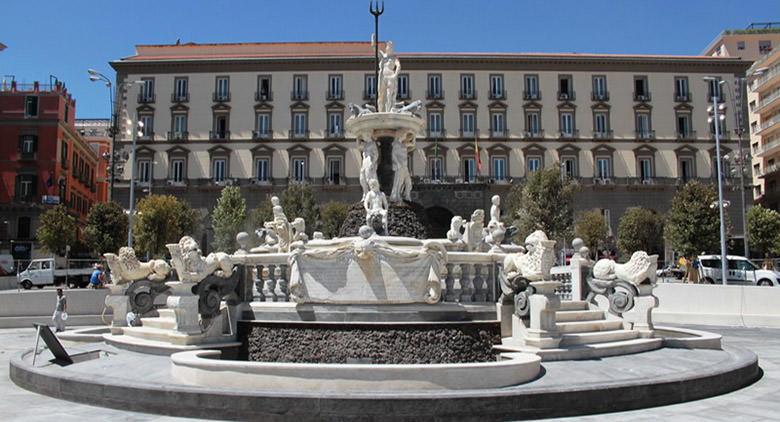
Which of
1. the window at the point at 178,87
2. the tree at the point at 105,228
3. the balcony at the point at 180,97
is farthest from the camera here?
the window at the point at 178,87

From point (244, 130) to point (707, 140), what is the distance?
4375 centimetres

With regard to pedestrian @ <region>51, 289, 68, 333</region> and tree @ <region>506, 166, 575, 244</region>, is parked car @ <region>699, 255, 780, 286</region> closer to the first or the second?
tree @ <region>506, 166, 575, 244</region>

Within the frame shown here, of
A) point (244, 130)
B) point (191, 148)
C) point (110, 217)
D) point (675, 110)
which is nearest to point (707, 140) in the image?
point (675, 110)

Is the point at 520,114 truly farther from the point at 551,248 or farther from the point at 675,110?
the point at 551,248

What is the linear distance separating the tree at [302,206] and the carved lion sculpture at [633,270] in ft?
129

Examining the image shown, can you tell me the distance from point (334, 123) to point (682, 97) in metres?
33.2

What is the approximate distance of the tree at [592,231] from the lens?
53.1m

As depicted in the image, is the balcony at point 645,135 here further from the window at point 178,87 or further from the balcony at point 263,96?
the window at point 178,87

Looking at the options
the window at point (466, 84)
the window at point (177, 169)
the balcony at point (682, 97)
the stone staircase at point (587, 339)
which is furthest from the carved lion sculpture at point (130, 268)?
the balcony at point (682, 97)

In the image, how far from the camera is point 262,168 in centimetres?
6378

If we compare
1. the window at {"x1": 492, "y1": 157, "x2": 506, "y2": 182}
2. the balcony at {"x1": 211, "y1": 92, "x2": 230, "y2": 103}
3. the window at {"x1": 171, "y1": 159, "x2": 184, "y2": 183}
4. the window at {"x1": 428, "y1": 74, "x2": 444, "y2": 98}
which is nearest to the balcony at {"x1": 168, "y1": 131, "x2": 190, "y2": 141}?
the window at {"x1": 171, "y1": 159, "x2": 184, "y2": 183}


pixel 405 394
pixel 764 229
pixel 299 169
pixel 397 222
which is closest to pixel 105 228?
pixel 299 169

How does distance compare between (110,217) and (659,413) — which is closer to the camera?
(659,413)

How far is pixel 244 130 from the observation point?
6438 cm
